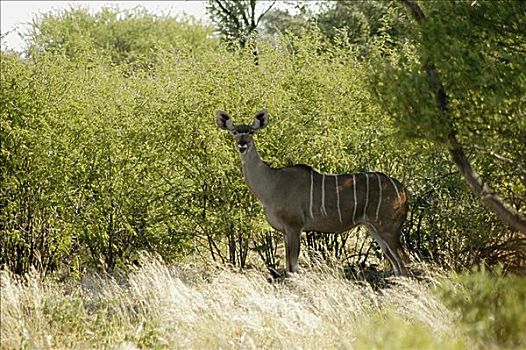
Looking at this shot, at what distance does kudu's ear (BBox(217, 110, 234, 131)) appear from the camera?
35.3ft

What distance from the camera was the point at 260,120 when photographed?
36.0ft

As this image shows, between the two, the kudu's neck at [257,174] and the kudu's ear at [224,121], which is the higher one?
the kudu's ear at [224,121]

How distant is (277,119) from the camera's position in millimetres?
11734

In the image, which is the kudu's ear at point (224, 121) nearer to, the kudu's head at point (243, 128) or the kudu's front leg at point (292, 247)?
the kudu's head at point (243, 128)

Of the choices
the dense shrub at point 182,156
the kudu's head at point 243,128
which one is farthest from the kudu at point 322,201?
the dense shrub at point 182,156

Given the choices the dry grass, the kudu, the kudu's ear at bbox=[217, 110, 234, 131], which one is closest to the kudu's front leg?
the kudu

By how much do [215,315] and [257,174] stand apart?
2808mm

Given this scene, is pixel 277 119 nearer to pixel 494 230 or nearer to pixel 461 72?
pixel 494 230

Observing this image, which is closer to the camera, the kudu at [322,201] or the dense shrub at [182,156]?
the kudu at [322,201]

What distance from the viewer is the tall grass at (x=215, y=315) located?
786 cm

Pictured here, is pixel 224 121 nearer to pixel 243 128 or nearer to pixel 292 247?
pixel 243 128

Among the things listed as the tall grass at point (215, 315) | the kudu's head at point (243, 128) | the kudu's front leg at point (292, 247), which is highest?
the kudu's head at point (243, 128)

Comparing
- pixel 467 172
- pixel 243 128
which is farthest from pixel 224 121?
pixel 467 172

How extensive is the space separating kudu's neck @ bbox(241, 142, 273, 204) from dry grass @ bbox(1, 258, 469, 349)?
1.23 meters
